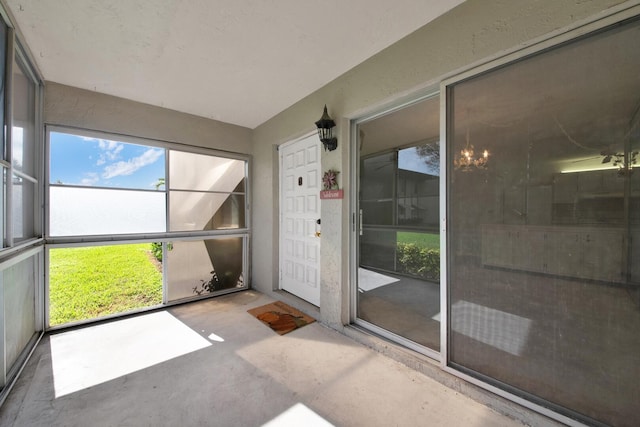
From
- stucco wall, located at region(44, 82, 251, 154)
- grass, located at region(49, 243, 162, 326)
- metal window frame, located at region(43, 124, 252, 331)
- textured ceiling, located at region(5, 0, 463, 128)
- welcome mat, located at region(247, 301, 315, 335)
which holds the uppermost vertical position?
textured ceiling, located at region(5, 0, 463, 128)

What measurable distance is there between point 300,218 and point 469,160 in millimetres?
2187

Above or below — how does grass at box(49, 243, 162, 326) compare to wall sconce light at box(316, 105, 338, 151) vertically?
below

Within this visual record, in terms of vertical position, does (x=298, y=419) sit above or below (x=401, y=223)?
below

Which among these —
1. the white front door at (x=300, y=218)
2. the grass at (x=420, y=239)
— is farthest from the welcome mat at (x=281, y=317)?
the grass at (x=420, y=239)

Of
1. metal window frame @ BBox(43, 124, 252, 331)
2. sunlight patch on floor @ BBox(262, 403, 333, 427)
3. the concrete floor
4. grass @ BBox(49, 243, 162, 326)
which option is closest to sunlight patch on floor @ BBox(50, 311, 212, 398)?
the concrete floor

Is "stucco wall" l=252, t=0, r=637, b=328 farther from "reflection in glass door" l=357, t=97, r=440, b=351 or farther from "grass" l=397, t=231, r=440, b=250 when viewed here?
"grass" l=397, t=231, r=440, b=250

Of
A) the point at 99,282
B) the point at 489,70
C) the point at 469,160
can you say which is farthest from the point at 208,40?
the point at 99,282

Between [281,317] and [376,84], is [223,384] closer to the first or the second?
[281,317]

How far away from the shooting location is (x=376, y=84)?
222cm

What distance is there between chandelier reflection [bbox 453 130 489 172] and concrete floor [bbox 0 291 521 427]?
5.38 ft

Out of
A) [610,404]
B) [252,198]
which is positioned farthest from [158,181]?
[610,404]

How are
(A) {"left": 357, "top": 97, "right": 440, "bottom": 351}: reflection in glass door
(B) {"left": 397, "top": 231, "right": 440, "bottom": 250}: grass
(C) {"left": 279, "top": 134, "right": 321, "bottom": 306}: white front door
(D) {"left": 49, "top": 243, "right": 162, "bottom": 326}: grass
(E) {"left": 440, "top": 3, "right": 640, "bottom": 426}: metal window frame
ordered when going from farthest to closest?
(C) {"left": 279, "top": 134, "right": 321, "bottom": 306}: white front door
(D) {"left": 49, "top": 243, "right": 162, "bottom": 326}: grass
(B) {"left": 397, "top": 231, "right": 440, "bottom": 250}: grass
(A) {"left": 357, "top": 97, "right": 440, "bottom": 351}: reflection in glass door
(E) {"left": 440, "top": 3, "right": 640, "bottom": 426}: metal window frame

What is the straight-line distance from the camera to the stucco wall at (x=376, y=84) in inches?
56.4

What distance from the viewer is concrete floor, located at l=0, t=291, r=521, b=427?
1525mm
